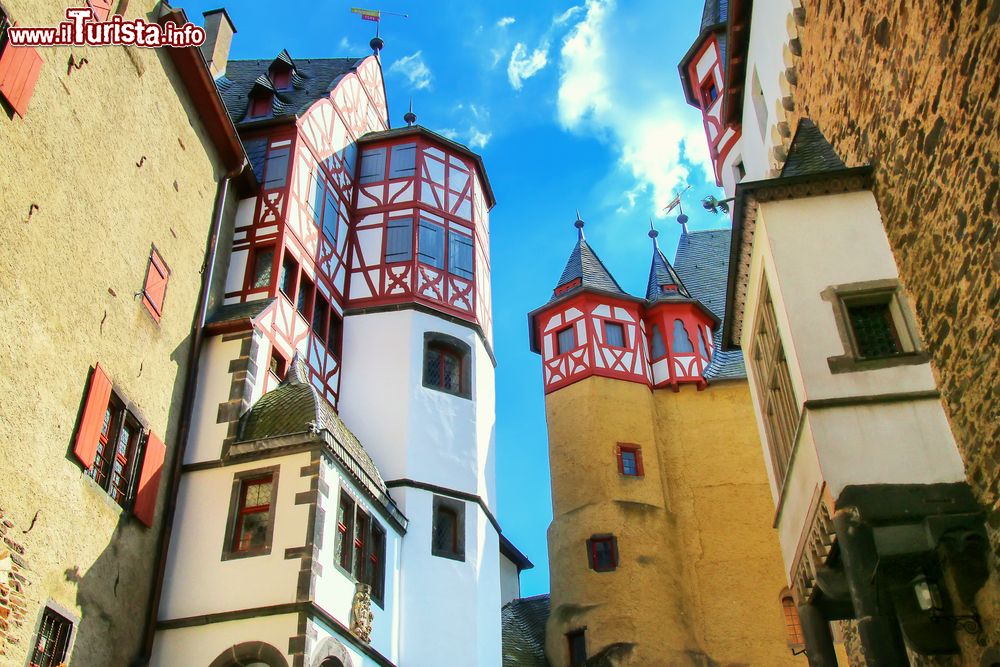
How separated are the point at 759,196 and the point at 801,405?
8.68 feet

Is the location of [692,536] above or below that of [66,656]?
above

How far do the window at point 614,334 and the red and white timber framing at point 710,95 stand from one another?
22.9 ft

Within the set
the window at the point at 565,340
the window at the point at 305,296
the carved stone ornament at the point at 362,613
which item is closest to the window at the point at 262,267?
the window at the point at 305,296

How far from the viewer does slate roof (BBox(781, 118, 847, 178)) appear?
12070mm

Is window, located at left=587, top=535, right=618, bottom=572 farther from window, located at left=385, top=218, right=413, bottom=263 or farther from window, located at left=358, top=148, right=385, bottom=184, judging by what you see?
window, located at left=358, top=148, right=385, bottom=184

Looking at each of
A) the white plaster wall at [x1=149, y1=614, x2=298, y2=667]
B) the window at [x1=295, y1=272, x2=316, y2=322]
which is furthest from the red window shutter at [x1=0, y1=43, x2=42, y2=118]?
the window at [x1=295, y1=272, x2=316, y2=322]

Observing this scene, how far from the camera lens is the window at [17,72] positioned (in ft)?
37.7

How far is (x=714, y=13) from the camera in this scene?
24.1 m

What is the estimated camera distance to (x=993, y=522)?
877cm

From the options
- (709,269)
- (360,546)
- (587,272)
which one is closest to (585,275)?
(587,272)

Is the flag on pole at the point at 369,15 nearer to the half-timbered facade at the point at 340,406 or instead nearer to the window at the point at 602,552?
the half-timbered facade at the point at 340,406

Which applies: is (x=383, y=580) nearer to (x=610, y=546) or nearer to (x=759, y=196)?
(x=759, y=196)

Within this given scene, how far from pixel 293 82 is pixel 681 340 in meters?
13.6

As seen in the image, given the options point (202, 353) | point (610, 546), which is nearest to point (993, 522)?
point (202, 353)
